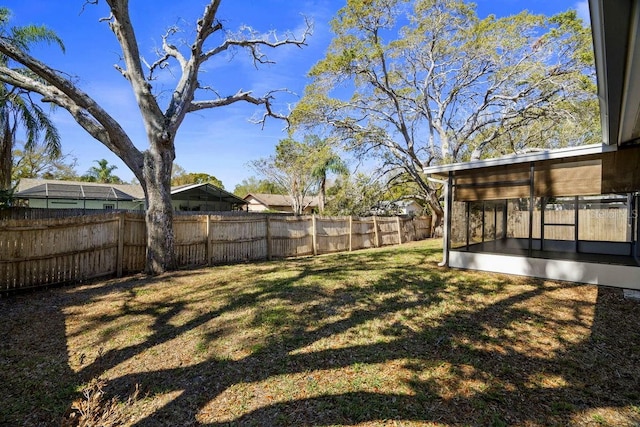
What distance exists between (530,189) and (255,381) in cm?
665

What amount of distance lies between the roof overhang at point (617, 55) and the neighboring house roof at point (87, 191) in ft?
62.1

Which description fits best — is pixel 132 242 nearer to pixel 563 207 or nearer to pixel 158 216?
pixel 158 216

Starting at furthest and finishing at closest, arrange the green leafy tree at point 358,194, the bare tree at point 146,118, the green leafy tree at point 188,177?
1. the green leafy tree at point 188,177
2. the green leafy tree at point 358,194
3. the bare tree at point 146,118

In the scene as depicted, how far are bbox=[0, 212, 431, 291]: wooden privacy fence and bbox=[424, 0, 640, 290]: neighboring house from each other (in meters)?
5.00

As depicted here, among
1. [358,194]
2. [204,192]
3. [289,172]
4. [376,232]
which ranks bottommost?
[376,232]

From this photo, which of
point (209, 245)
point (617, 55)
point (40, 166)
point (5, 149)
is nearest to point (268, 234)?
point (209, 245)

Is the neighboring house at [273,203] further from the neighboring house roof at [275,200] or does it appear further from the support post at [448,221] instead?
the support post at [448,221]

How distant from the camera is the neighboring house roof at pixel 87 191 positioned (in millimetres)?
18219

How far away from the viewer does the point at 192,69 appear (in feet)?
26.9

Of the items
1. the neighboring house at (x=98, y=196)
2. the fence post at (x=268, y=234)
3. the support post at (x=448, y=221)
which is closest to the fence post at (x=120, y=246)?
the fence post at (x=268, y=234)

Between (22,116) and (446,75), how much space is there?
1615 cm

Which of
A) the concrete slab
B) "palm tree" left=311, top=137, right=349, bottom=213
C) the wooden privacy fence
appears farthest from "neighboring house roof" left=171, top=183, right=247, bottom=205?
the concrete slab

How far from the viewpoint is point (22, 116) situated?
376 inches

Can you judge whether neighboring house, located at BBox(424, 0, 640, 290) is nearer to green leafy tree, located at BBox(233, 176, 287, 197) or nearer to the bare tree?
the bare tree
